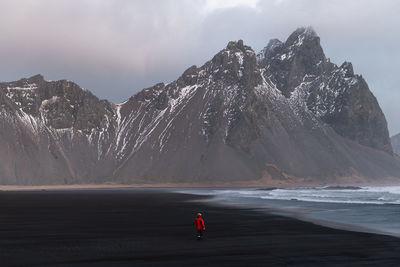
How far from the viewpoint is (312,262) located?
81.5ft

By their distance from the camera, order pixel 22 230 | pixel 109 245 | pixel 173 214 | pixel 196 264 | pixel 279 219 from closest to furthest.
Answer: pixel 196 264 → pixel 109 245 → pixel 22 230 → pixel 279 219 → pixel 173 214

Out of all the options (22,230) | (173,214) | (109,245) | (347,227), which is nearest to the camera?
(109,245)

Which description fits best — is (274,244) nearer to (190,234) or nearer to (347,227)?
(190,234)

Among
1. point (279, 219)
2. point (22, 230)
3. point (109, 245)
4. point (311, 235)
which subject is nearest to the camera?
point (109, 245)

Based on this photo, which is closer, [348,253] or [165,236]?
[348,253]

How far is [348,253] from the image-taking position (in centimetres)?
2762

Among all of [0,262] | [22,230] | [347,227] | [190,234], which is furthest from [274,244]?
[22,230]

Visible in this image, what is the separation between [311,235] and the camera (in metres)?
36.3

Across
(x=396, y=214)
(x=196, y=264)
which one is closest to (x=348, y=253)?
(x=196, y=264)

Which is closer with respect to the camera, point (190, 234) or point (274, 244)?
point (274, 244)

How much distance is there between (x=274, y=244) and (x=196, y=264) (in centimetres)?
849

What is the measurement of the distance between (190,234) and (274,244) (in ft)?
26.1

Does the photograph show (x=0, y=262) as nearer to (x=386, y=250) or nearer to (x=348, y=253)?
(x=348, y=253)

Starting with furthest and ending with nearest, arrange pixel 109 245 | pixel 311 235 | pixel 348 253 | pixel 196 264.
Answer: pixel 311 235
pixel 109 245
pixel 348 253
pixel 196 264
